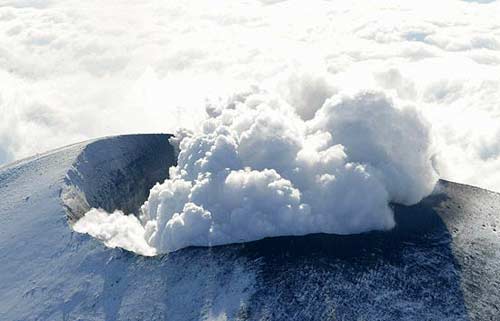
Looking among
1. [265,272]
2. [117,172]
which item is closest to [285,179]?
[265,272]

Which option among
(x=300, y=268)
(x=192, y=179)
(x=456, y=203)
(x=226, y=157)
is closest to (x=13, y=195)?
(x=192, y=179)

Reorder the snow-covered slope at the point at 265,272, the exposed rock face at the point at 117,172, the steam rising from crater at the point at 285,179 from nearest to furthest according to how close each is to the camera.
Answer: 1. the snow-covered slope at the point at 265,272
2. the steam rising from crater at the point at 285,179
3. the exposed rock face at the point at 117,172

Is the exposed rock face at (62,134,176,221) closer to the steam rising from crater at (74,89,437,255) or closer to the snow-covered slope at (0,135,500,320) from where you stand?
the snow-covered slope at (0,135,500,320)

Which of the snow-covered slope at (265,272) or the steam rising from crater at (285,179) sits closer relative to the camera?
the snow-covered slope at (265,272)

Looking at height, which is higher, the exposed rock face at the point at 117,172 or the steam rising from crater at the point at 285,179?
the steam rising from crater at the point at 285,179

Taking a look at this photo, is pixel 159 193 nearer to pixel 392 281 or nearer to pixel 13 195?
pixel 13 195

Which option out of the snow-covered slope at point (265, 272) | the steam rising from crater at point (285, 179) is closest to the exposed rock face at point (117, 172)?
the snow-covered slope at point (265, 272)

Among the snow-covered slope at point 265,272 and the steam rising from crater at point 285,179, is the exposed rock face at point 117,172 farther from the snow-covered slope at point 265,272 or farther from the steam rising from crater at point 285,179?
the steam rising from crater at point 285,179
